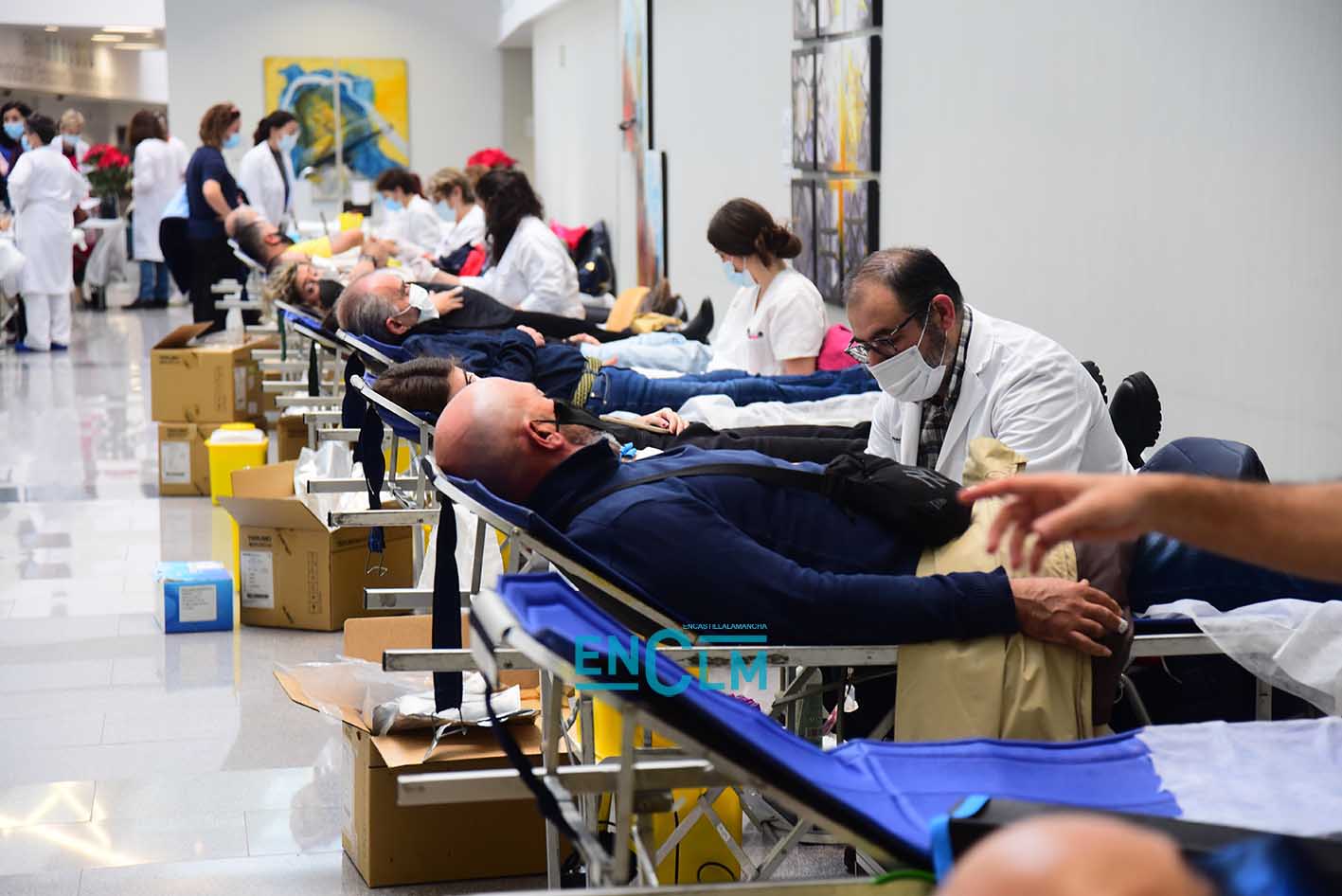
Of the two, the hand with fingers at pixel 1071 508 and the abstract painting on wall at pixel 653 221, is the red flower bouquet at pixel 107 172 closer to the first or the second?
the abstract painting on wall at pixel 653 221

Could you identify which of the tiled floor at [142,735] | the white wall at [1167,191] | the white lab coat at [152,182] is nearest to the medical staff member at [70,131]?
the white lab coat at [152,182]

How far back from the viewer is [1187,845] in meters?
1.42

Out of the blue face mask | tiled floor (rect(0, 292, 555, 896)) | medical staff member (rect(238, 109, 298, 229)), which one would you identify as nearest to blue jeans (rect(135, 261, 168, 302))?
medical staff member (rect(238, 109, 298, 229))

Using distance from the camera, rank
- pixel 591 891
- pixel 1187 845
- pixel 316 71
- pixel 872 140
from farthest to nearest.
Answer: pixel 316 71
pixel 872 140
pixel 1187 845
pixel 591 891

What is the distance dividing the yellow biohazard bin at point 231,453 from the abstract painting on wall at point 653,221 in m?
3.91

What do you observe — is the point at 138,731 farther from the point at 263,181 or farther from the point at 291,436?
the point at 263,181

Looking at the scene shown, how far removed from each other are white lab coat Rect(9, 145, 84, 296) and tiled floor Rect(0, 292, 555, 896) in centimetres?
566

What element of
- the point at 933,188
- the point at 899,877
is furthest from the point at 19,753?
the point at 933,188

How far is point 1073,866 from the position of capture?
2.44 ft

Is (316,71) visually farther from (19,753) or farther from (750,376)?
(19,753)

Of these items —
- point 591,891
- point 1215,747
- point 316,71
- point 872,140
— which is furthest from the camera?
point 316,71

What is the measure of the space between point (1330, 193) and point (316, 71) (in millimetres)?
14450

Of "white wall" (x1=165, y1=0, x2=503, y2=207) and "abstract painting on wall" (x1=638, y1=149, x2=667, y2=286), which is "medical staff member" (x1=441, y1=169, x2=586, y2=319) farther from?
"white wall" (x1=165, y1=0, x2=503, y2=207)

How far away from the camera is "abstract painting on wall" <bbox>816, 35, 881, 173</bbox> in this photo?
5520 mm
